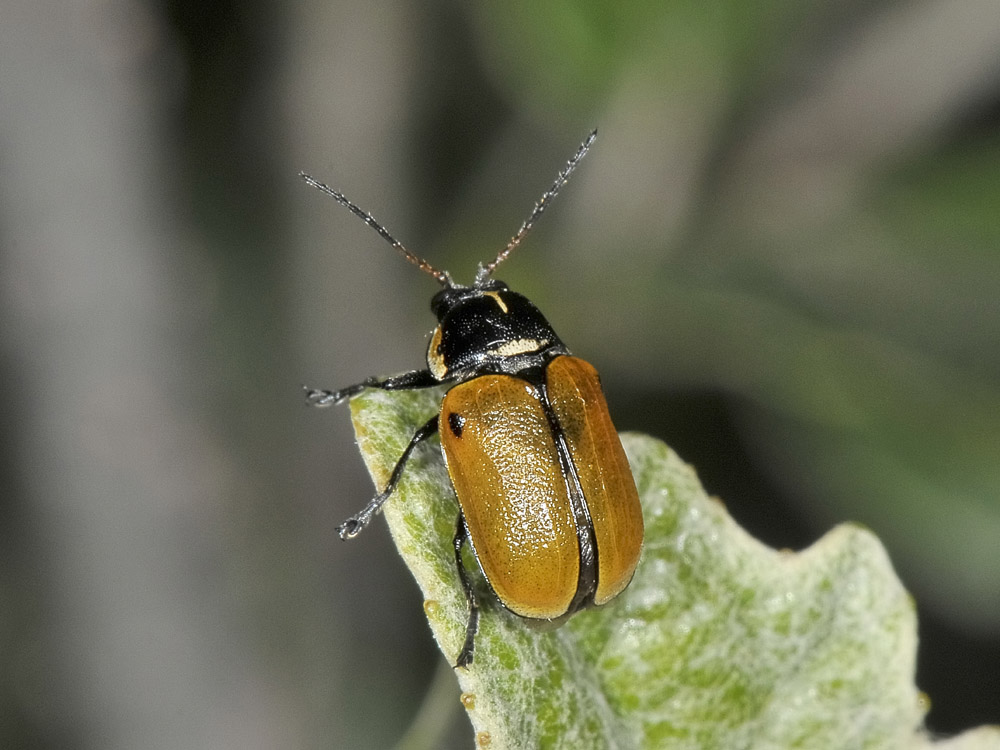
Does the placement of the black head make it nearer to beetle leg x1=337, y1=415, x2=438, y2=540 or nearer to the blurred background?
beetle leg x1=337, y1=415, x2=438, y2=540

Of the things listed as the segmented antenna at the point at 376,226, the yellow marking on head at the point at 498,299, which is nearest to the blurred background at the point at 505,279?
the segmented antenna at the point at 376,226

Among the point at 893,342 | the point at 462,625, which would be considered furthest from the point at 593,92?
the point at 462,625

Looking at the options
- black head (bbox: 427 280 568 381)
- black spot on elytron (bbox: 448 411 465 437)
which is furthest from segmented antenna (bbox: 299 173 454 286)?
black spot on elytron (bbox: 448 411 465 437)

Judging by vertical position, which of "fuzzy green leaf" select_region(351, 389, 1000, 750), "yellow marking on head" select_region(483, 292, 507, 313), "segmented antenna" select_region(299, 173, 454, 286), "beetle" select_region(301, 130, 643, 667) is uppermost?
"segmented antenna" select_region(299, 173, 454, 286)

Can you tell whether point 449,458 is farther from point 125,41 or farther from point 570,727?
point 125,41

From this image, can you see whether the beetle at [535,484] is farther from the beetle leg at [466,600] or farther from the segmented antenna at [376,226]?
the segmented antenna at [376,226]

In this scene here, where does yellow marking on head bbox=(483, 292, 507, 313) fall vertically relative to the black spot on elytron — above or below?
above

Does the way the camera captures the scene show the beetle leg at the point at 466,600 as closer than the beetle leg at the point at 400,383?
Yes
